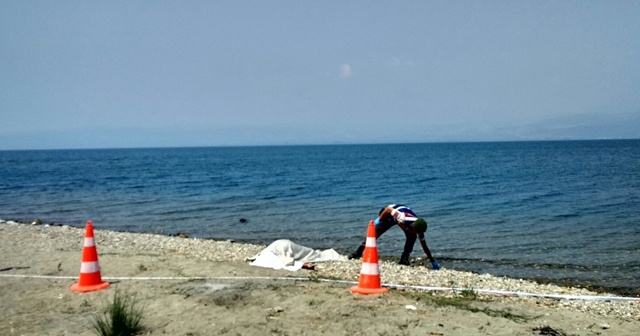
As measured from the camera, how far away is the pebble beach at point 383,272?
7.91m

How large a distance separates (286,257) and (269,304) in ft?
13.2

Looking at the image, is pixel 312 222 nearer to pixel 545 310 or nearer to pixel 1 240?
pixel 1 240

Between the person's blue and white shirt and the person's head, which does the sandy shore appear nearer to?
the person's head

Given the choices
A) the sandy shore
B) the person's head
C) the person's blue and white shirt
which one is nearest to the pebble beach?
the sandy shore

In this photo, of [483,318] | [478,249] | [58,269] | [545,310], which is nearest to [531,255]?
[478,249]

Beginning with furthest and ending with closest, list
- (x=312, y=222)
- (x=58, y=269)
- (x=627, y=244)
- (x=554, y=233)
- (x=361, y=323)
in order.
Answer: (x=312, y=222)
(x=554, y=233)
(x=627, y=244)
(x=58, y=269)
(x=361, y=323)

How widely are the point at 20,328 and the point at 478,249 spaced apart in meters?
11.2

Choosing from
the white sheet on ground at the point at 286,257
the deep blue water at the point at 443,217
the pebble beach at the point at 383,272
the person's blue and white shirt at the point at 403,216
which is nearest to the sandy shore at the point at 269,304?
the pebble beach at the point at 383,272

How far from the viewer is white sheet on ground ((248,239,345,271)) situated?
9.97 meters

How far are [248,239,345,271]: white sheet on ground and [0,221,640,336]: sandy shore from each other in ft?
2.01

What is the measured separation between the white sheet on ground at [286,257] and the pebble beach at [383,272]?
14.4 inches

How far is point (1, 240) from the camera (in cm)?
1352

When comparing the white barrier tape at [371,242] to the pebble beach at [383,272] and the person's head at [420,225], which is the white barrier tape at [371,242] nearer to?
the pebble beach at [383,272]

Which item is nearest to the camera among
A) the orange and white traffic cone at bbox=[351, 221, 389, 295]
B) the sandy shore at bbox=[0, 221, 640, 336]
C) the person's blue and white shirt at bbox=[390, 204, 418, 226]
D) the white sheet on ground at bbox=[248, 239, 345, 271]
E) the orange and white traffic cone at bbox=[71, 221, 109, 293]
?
the sandy shore at bbox=[0, 221, 640, 336]
